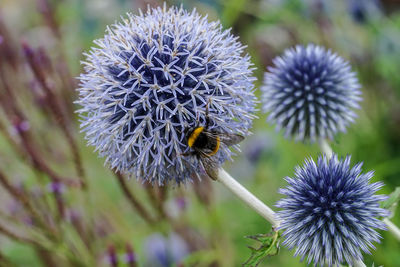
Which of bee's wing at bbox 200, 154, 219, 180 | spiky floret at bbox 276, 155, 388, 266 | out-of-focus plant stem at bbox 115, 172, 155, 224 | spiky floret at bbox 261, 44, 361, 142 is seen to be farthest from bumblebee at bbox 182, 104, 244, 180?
spiky floret at bbox 261, 44, 361, 142

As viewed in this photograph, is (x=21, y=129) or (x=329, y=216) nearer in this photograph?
(x=329, y=216)

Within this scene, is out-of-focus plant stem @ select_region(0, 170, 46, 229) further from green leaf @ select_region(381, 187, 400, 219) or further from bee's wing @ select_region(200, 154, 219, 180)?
green leaf @ select_region(381, 187, 400, 219)

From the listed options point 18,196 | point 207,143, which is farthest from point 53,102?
point 207,143

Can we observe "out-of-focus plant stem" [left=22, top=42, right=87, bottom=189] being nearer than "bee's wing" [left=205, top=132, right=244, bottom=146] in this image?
No

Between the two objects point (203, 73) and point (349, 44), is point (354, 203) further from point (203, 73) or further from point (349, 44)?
point (349, 44)

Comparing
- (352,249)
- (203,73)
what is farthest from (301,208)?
(203,73)

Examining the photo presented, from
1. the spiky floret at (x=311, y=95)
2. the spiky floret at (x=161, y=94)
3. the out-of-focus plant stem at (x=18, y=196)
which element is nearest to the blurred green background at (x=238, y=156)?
the out-of-focus plant stem at (x=18, y=196)

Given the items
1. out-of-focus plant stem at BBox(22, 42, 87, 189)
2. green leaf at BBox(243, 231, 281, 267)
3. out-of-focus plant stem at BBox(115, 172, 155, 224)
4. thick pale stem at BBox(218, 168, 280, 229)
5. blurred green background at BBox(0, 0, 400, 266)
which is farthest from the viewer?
blurred green background at BBox(0, 0, 400, 266)
